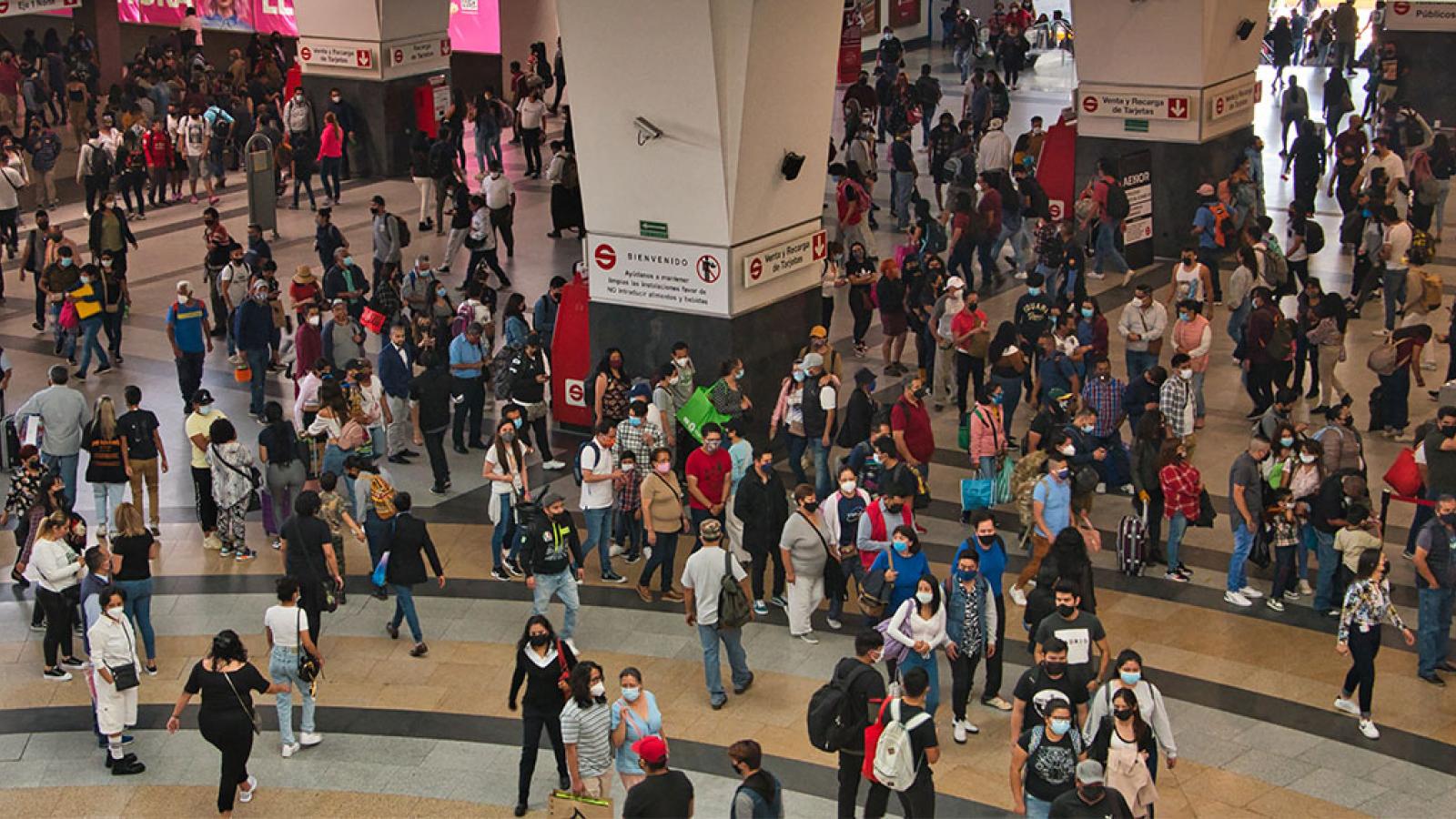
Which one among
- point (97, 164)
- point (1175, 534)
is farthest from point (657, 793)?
point (97, 164)

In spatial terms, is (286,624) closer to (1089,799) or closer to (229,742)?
(229,742)

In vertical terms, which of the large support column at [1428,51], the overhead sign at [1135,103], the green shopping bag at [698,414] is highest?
the large support column at [1428,51]

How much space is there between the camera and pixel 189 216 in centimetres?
2808

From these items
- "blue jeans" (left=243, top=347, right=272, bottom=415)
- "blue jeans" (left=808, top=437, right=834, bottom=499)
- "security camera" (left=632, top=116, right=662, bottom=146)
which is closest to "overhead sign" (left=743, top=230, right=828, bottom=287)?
"security camera" (left=632, top=116, right=662, bottom=146)

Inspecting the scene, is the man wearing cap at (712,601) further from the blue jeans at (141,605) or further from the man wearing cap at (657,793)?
the blue jeans at (141,605)

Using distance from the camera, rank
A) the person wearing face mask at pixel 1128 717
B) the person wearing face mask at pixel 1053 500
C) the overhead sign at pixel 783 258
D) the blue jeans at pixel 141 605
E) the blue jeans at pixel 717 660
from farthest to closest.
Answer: the overhead sign at pixel 783 258 < the person wearing face mask at pixel 1053 500 < the blue jeans at pixel 141 605 < the blue jeans at pixel 717 660 < the person wearing face mask at pixel 1128 717

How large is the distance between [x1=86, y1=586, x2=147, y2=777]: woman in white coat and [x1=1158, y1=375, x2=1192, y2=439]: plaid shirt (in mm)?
8631

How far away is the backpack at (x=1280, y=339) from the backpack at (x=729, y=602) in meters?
7.54

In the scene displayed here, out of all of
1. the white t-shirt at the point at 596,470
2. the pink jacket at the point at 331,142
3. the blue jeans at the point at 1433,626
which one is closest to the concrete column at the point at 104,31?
the pink jacket at the point at 331,142

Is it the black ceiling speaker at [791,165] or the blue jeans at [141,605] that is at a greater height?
the black ceiling speaker at [791,165]

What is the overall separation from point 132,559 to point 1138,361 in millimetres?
10358

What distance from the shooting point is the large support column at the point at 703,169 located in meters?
16.1

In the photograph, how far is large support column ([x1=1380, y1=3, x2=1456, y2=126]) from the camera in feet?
106

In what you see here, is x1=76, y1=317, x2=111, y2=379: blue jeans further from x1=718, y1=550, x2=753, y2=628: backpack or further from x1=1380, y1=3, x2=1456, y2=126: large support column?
x1=1380, y1=3, x2=1456, y2=126: large support column
